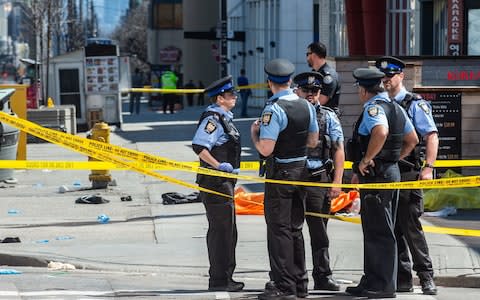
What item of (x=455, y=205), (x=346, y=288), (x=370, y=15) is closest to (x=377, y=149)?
(x=346, y=288)

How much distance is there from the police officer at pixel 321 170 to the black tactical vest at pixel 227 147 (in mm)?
624

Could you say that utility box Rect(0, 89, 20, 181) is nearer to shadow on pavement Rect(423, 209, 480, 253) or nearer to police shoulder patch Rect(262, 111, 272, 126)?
shadow on pavement Rect(423, 209, 480, 253)

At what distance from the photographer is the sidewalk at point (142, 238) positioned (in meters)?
11.3

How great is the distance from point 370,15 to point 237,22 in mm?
27902

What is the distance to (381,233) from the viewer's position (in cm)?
980

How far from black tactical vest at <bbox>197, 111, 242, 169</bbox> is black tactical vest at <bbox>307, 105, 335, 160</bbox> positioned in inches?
24.4

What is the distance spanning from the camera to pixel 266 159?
9789 millimetres

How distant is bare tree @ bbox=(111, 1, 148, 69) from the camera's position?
105312 millimetres

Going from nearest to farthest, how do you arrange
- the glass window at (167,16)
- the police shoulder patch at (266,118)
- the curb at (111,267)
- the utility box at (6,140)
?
the police shoulder patch at (266,118) < the curb at (111,267) < the utility box at (6,140) < the glass window at (167,16)

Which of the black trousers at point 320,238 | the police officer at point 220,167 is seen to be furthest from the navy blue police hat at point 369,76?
the police officer at point 220,167

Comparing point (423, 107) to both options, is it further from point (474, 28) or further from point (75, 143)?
point (474, 28)

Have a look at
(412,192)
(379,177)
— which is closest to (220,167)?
(379,177)

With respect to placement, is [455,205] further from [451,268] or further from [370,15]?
[370,15]

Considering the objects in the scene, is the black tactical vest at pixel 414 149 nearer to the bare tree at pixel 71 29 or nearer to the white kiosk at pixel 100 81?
the white kiosk at pixel 100 81
